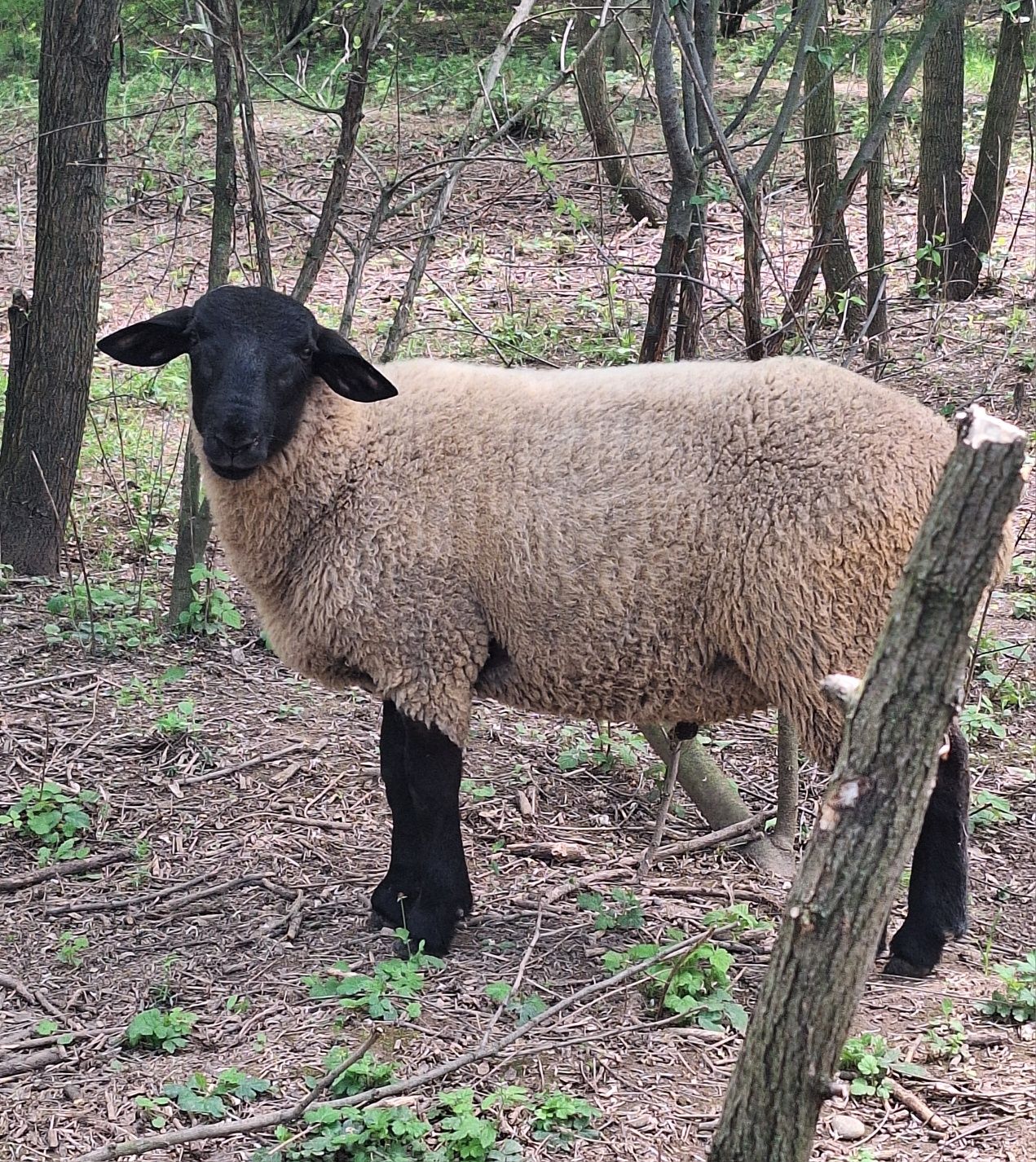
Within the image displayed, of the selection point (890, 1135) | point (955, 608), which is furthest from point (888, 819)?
point (890, 1135)

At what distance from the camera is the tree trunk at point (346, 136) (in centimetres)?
578

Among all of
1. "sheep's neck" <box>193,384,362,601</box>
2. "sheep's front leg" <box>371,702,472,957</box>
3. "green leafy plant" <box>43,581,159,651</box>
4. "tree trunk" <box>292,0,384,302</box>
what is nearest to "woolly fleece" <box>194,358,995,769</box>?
"sheep's neck" <box>193,384,362,601</box>

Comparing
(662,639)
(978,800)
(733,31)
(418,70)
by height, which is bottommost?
(978,800)

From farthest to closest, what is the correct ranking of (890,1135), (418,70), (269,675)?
(418,70) → (269,675) → (890,1135)

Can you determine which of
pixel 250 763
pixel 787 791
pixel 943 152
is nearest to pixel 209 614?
pixel 250 763

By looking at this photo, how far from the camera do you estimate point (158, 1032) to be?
13.4 feet

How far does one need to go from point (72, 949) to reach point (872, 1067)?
9.02ft

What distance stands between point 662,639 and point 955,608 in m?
2.12

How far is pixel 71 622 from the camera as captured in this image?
6969 mm

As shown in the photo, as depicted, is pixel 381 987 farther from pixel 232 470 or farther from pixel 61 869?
pixel 232 470

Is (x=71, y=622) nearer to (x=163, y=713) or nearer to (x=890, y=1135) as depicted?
(x=163, y=713)

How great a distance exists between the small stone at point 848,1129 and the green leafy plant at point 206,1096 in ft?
5.37

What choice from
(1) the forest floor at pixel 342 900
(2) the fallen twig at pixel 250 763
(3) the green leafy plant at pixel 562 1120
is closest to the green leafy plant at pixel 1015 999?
(1) the forest floor at pixel 342 900

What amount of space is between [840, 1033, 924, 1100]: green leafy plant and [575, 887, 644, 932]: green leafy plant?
998mm
